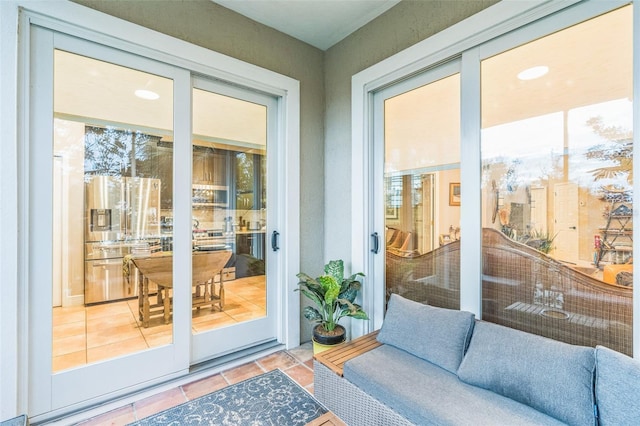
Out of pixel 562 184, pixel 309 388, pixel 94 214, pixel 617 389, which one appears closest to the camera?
pixel 617 389

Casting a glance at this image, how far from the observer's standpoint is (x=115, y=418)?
1787 mm

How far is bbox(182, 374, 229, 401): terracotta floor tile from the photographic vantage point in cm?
201

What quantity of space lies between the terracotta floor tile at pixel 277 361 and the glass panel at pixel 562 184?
1.54m

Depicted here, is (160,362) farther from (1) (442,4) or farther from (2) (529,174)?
(1) (442,4)

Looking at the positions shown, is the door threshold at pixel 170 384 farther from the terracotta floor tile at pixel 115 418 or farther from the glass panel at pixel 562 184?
the glass panel at pixel 562 184

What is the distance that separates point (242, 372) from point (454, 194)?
81.9 inches

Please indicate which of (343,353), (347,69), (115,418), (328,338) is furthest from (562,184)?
(115,418)

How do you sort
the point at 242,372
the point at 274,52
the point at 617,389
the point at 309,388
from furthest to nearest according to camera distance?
the point at 274,52
the point at 242,372
the point at 309,388
the point at 617,389

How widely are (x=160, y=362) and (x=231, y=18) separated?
8.89ft

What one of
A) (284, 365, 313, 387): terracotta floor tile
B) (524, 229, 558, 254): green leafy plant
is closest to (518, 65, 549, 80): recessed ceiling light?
(524, 229, 558, 254): green leafy plant

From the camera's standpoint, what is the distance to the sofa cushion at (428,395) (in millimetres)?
1214

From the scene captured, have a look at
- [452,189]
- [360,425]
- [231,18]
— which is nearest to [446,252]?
[452,189]

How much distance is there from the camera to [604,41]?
1476 mm

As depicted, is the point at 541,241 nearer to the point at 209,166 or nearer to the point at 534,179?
the point at 534,179
